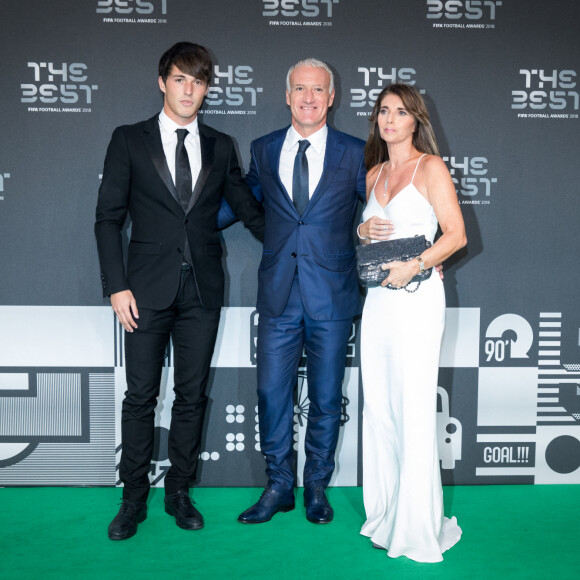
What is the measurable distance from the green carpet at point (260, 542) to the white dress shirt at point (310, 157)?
59.6 inches

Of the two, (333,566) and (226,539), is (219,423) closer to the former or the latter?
(226,539)

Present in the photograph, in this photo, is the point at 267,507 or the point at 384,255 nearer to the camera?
the point at 384,255

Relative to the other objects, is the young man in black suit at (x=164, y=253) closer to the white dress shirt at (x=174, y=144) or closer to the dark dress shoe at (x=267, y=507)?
the white dress shirt at (x=174, y=144)

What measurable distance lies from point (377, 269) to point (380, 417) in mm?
628

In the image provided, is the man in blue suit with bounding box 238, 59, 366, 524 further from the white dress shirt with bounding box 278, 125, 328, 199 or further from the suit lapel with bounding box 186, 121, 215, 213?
the suit lapel with bounding box 186, 121, 215, 213

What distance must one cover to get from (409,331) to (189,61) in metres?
1.48

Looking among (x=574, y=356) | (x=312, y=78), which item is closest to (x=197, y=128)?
(x=312, y=78)

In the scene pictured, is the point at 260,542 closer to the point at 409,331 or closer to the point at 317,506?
the point at 317,506

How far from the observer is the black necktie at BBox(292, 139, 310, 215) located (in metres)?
2.97

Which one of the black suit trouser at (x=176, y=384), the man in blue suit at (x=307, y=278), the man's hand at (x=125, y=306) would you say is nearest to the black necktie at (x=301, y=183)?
the man in blue suit at (x=307, y=278)

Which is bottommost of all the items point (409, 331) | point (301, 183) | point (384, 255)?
point (409, 331)

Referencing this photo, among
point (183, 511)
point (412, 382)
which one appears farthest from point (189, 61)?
point (183, 511)

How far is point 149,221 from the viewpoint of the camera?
9.51 feet

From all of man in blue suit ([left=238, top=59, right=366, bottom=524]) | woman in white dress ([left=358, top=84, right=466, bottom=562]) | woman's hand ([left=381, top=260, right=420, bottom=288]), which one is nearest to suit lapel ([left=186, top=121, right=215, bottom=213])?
man in blue suit ([left=238, top=59, right=366, bottom=524])
